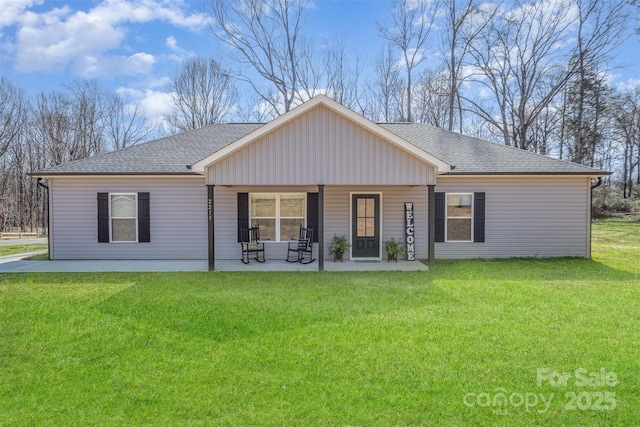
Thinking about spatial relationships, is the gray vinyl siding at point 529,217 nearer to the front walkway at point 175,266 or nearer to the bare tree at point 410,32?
the front walkway at point 175,266

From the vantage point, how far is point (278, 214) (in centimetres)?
1007

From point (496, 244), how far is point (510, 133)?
17.1 meters

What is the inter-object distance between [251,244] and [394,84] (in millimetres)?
17616

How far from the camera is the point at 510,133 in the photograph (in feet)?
78.2

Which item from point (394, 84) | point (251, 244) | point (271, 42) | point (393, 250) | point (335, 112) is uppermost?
point (271, 42)

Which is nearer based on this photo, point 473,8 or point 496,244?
point 496,244

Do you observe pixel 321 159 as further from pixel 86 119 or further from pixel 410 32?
pixel 86 119

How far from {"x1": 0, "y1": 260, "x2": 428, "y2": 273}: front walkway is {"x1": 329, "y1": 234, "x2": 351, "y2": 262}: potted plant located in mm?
385

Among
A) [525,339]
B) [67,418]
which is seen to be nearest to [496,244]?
[525,339]

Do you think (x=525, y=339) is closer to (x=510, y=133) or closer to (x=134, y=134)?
(x=510, y=133)

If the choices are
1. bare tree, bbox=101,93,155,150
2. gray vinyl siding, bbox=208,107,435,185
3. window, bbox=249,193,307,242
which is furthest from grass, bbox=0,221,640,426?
bare tree, bbox=101,93,155,150

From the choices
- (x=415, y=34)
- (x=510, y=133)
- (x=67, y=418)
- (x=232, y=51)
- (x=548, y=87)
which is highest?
(x=415, y=34)

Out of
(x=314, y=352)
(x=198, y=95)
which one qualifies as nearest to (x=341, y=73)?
(x=198, y=95)

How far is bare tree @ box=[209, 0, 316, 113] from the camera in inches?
794
